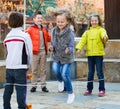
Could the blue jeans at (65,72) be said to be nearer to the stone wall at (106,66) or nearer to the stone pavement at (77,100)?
the stone pavement at (77,100)

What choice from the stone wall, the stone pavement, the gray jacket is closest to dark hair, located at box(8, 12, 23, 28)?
the stone pavement

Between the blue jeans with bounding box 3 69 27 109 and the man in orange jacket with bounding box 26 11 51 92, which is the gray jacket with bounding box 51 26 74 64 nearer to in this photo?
the man in orange jacket with bounding box 26 11 51 92

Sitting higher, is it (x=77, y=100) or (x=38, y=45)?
(x=38, y=45)

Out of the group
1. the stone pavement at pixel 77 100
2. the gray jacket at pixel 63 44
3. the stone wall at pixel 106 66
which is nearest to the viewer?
the stone pavement at pixel 77 100

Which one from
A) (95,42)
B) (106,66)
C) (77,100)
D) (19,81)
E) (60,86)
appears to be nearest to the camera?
(19,81)

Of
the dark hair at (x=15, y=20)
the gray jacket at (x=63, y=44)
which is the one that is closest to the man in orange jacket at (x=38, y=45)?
the gray jacket at (x=63, y=44)

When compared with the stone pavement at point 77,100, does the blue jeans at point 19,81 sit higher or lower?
higher

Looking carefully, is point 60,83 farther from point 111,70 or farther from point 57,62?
point 111,70

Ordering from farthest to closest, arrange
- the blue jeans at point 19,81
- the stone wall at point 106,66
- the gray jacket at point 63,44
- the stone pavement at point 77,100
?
the stone wall at point 106,66 → the gray jacket at point 63,44 → the stone pavement at point 77,100 → the blue jeans at point 19,81

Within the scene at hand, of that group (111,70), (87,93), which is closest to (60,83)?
(87,93)

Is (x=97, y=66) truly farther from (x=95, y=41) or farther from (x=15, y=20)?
(x=15, y=20)

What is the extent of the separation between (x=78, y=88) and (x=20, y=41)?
142 inches

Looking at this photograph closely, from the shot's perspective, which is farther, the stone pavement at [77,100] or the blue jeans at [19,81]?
the stone pavement at [77,100]

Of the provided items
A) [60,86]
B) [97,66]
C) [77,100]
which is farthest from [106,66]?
[77,100]
